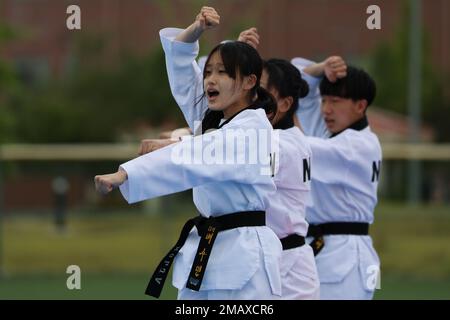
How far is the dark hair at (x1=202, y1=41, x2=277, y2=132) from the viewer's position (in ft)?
18.4

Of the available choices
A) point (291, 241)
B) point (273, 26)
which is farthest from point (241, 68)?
point (273, 26)

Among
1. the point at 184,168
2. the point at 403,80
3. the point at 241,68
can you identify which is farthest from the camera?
the point at 403,80

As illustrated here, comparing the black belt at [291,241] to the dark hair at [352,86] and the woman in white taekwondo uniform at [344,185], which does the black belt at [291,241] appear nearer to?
the woman in white taekwondo uniform at [344,185]

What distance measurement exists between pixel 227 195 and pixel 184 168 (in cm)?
36

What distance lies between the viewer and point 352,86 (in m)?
7.52

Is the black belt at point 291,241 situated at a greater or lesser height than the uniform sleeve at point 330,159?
lesser

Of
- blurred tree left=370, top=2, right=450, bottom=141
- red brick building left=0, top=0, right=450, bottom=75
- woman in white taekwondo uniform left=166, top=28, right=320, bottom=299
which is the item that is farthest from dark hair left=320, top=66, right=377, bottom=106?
blurred tree left=370, top=2, right=450, bottom=141

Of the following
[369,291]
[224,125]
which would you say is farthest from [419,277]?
[224,125]

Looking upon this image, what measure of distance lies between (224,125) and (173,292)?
798 cm

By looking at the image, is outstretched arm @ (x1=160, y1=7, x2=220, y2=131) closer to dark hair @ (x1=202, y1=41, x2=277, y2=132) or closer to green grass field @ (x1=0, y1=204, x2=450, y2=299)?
dark hair @ (x1=202, y1=41, x2=277, y2=132)

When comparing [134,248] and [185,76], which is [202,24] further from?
[134,248]

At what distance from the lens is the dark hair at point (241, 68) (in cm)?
559

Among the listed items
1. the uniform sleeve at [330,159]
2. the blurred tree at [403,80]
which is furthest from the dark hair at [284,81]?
the blurred tree at [403,80]
